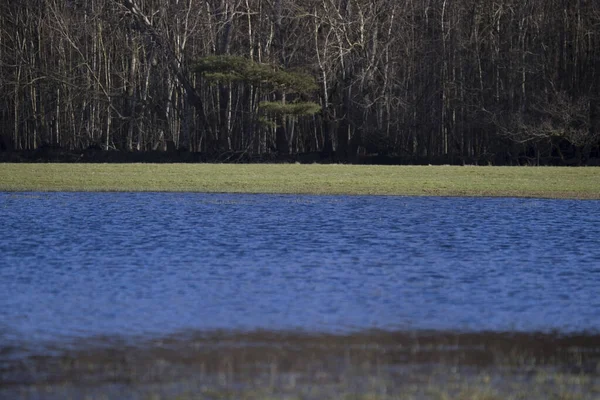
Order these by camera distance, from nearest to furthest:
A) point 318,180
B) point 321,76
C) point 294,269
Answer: point 294,269 → point 318,180 → point 321,76

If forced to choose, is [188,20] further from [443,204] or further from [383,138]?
[443,204]

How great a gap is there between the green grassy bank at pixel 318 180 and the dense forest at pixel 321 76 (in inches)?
408

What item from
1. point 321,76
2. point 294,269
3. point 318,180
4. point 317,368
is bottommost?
point 317,368

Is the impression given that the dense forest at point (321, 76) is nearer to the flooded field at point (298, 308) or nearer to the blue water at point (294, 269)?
the blue water at point (294, 269)

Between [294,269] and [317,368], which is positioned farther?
[294,269]

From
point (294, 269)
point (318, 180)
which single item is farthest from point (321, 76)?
point (294, 269)

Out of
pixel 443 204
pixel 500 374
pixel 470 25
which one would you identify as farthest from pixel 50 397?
pixel 470 25

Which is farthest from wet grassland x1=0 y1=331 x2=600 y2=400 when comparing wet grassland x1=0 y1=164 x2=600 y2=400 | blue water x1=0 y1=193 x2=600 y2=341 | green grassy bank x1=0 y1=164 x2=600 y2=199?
green grassy bank x1=0 y1=164 x2=600 y2=199

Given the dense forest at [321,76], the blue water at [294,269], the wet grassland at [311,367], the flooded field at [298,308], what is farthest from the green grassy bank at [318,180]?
the wet grassland at [311,367]

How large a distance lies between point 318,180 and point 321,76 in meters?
19.8

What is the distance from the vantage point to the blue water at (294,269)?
31.2 feet

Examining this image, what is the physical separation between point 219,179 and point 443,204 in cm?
Result: 863

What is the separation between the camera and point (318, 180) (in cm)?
2886

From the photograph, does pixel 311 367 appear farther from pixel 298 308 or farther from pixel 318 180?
pixel 318 180
